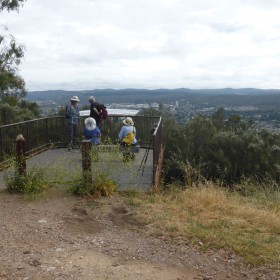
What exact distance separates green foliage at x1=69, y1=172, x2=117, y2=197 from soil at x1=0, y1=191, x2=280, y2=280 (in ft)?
2.22

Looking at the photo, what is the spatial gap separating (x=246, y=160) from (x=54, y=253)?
52.7 ft

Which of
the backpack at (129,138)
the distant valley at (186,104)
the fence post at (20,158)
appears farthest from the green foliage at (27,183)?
the distant valley at (186,104)

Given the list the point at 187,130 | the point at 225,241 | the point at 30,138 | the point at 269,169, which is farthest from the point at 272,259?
the point at 187,130

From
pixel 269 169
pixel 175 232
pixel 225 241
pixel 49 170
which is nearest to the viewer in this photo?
pixel 225 241

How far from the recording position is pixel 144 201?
7250 millimetres

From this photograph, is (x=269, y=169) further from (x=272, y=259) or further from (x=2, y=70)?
(x=2, y=70)

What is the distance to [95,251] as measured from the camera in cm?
508

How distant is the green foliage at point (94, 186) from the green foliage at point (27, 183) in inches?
23.4

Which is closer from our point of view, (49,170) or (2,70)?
(49,170)

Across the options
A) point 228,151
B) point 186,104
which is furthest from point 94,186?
point 186,104

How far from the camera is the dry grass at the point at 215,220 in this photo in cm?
533

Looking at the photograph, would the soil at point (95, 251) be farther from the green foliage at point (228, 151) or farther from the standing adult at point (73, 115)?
the green foliage at point (228, 151)

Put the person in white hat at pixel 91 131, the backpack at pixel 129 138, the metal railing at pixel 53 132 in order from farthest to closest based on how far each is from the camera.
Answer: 1. the person in white hat at pixel 91 131
2. the backpack at pixel 129 138
3. the metal railing at pixel 53 132

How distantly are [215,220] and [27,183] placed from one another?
357 cm
